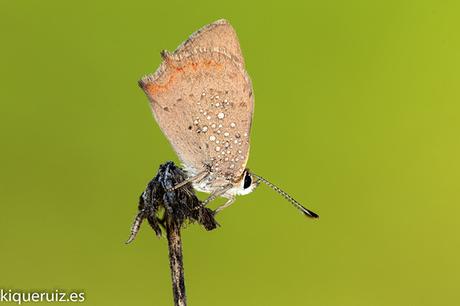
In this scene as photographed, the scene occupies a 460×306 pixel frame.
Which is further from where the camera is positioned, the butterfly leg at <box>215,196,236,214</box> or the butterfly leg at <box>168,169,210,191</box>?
the butterfly leg at <box>215,196,236,214</box>

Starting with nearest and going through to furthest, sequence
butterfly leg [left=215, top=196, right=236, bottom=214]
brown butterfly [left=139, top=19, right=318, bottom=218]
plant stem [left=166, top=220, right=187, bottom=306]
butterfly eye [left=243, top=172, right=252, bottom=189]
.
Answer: plant stem [left=166, top=220, right=187, bottom=306] < butterfly leg [left=215, top=196, right=236, bottom=214] < brown butterfly [left=139, top=19, right=318, bottom=218] < butterfly eye [left=243, top=172, right=252, bottom=189]

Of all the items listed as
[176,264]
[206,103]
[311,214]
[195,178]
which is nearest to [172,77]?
[206,103]

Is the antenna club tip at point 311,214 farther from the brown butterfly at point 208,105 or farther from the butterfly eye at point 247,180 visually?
the butterfly eye at point 247,180

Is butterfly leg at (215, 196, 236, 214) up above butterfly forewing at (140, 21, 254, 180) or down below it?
below

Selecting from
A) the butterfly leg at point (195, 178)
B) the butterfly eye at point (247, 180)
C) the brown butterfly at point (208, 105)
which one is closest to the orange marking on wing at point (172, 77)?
the brown butterfly at point (208, 105)

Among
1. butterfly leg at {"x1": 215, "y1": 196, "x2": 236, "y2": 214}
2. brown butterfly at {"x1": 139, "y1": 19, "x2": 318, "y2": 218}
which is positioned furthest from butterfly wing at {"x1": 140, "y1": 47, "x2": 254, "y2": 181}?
butterfly leg at {"x1": 215, "y1": 196, "x2": 236, "y2": 214}

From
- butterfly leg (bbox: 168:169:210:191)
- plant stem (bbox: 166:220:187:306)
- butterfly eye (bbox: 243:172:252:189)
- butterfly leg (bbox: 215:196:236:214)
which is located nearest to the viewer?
plant stem (bbox: 166:220:187:306)

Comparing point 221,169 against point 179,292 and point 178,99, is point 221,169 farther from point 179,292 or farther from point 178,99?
point 179,292

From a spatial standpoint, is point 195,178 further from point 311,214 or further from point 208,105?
point 311,214

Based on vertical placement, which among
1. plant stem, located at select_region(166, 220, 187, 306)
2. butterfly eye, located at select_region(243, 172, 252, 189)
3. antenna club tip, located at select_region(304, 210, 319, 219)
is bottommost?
plant stem, located at select_region(166, 220, 187, 306)

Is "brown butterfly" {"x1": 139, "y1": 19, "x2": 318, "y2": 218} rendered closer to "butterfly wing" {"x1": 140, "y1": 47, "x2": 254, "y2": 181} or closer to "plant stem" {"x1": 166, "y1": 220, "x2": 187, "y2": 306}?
"butterfly wing" {"x1": 140, "y1": 47, "x2": 254, "y2": 181}

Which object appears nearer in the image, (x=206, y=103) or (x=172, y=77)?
(x=172, y=77)
